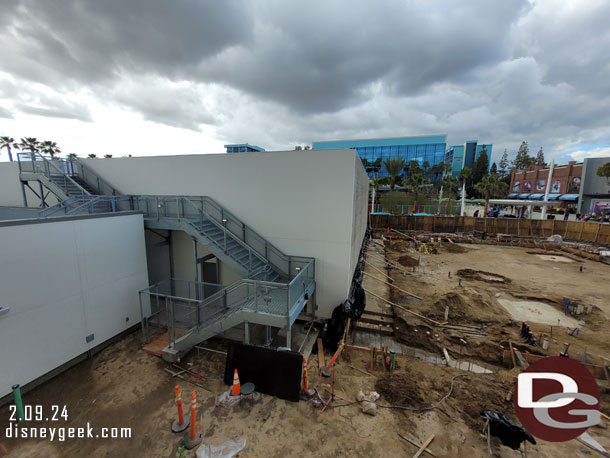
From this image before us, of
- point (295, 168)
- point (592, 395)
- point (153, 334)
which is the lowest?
point (153, 334)

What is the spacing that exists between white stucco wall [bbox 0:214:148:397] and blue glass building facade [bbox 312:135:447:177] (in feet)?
220

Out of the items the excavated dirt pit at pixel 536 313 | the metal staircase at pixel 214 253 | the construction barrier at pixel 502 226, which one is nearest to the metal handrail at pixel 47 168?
the metal staircase at pixel 214 253

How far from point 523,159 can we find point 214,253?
112m

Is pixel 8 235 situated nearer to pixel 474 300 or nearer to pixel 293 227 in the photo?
pixel 293 227

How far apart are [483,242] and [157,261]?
1190 inches

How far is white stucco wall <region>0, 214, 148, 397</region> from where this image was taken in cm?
611

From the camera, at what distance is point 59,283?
7.05m

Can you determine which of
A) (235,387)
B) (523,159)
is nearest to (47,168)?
(235,387)

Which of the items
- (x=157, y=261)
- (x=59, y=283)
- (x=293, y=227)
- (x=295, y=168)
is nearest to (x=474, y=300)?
(x=293, y=227)

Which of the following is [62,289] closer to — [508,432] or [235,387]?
[235,387]

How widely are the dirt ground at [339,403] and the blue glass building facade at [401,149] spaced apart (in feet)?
213

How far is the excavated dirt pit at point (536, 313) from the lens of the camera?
10.6m

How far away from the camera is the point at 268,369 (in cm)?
650

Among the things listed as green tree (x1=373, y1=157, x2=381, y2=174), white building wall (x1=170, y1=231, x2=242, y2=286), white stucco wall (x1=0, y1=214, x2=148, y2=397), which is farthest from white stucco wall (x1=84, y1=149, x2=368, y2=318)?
green tree (x1=373, y1=157, x2=381, y2=174)
